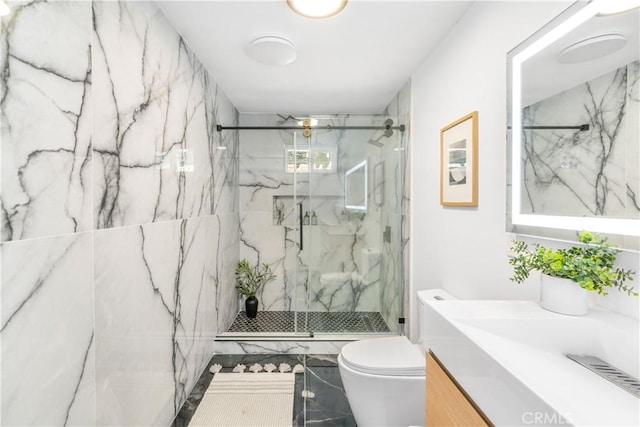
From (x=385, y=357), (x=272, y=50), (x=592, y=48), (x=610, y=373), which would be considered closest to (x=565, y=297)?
(x=610, y=373)

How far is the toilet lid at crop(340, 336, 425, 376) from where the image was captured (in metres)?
1.50

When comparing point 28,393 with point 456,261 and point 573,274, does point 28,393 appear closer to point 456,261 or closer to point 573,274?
point 573,274

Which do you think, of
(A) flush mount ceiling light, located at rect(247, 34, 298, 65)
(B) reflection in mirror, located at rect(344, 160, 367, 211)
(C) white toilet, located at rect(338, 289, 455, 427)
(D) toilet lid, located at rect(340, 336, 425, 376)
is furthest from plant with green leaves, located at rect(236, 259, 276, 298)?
(A) flush mount ceiling light, located at rect(247, 34, 298, 65)

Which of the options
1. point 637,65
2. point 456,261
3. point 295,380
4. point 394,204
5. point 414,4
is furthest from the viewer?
point 394,204

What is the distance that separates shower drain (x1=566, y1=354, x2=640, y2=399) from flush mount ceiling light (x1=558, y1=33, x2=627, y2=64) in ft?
2.69

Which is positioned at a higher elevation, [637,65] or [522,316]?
[637,65]

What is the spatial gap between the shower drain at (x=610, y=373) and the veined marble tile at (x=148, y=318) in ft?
4.96

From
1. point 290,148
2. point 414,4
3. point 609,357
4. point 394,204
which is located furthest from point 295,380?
point 414,4

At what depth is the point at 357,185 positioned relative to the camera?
2.73 meters

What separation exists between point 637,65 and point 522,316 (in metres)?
0.70

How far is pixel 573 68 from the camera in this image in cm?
92

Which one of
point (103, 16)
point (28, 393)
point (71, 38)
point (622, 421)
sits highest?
point (103, 16)

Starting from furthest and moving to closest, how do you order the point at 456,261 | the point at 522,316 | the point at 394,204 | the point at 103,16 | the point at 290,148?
the point at 290,148
the point at 394,204
the point at 456,261
the point at 103,16
the point at 522,316

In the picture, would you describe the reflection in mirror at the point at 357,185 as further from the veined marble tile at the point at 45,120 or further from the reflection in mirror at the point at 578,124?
the veined marble tile at the point at 45,120
